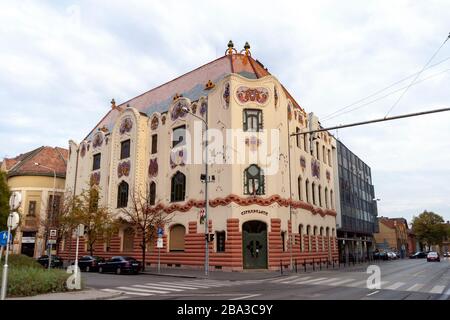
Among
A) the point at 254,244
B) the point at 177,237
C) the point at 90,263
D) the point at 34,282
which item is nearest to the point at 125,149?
the point at 177,237

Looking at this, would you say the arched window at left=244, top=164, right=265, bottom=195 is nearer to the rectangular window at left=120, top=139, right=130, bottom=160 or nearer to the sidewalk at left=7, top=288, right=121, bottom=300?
the rectangular window at left=120, top=139, right=130, bottom=160

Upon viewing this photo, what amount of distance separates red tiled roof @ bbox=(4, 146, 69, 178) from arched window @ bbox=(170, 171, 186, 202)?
80.4 feet

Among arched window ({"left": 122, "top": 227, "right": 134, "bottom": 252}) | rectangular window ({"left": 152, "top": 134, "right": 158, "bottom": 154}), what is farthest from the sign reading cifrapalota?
arched window ({"left": 122, "top": 227, "right": 134, "bottom": 252})

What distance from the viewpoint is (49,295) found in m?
15.1

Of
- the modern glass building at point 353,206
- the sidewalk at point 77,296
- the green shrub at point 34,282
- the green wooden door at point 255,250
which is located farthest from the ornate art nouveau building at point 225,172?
the green shrub at point 34,282

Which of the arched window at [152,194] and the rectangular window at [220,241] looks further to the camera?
the arched window at [152,194]

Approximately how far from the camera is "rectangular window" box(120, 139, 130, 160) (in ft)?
137

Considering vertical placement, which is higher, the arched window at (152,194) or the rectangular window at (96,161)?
the rectangular window at (96,161)

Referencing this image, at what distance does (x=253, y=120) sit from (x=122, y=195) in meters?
16.7

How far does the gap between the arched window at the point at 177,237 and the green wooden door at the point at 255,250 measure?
668 centimetres

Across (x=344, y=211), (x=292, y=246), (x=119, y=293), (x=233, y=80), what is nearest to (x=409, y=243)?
(x=344, y=211)

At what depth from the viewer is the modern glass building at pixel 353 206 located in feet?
170

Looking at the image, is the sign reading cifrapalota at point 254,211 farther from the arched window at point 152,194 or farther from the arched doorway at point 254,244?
the arched window at point 152,194

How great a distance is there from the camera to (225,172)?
32.7m
